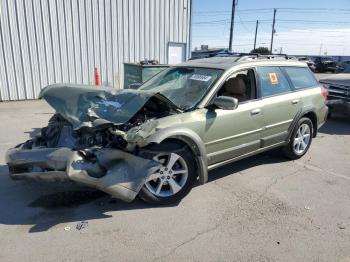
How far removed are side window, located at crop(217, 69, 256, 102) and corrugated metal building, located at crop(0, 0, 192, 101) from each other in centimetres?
832

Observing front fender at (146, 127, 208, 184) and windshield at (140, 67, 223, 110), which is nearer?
front fender at (146, 127, 208, 184)

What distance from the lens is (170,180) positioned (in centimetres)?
382

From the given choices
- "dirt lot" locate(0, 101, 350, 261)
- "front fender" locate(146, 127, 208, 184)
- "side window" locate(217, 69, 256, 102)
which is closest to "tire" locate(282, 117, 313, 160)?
"dirt lot" locate(0, 101, 350, 261)

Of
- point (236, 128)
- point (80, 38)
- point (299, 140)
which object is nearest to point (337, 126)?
point (299, 140)

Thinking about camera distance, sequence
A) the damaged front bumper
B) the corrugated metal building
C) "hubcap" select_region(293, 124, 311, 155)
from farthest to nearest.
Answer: the corrugated metal building → "hubcap" select_region(293, 124, 311, 155) → the damaged front bumper

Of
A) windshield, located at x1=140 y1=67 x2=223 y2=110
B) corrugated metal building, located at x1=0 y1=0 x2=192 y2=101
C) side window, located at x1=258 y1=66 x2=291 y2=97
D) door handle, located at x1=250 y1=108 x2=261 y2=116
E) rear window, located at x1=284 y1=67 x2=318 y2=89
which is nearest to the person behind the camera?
windshield, located at x1=140 y1=67 x2=223 y2=110

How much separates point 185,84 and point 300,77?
2.30 metres

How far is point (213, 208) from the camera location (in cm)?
384

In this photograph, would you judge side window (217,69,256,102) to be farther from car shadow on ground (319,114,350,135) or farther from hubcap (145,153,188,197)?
car shadow on ground (319,114,350,135)

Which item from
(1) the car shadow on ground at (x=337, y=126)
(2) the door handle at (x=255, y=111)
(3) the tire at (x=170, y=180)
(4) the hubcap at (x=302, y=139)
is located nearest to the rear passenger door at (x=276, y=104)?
(2) the door handle at (x=255, y=111)

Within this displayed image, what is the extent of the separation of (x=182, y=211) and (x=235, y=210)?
631mm

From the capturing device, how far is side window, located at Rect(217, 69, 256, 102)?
187 inches

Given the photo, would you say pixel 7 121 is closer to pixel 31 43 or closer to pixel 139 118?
pixel 31 43

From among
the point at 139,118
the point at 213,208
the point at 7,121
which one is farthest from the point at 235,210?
the point at 7,121
